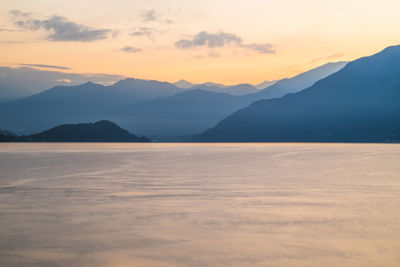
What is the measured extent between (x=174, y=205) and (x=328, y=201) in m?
10.1

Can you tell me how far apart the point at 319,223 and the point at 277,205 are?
5.91 metres

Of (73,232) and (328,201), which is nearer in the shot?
(73,232)

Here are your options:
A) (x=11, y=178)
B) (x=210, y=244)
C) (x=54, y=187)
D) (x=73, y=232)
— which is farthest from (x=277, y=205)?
(x=11, y=178)

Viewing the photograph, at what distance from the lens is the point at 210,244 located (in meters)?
17.4

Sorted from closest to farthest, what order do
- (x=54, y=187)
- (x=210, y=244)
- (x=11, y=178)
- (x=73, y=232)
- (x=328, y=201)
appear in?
(x=210, y=244) < (x=73, y=232) < (x=328, y=201) < (x=54, y=187) < (x=11, y=178)

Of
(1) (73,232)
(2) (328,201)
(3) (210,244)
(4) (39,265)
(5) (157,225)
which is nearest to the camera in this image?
(4) (39,265)

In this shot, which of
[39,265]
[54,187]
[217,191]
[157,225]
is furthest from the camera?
[54,187]

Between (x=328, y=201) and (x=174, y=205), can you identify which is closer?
(x=174, y=205)

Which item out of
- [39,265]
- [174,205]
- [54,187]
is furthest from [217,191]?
[39,265]

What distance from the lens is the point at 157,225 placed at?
69.8 feet

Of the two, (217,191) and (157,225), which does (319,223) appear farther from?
(217,191)

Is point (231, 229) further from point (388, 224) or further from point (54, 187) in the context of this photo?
point (54, 187)

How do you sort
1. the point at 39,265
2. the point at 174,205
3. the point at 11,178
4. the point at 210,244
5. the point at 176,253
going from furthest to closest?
1. the point at 11,178
2. the point at 174,205
3. the point at 210,244
4. the point at 176,253
5. the point at 39,265

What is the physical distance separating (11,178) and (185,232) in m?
32.9
